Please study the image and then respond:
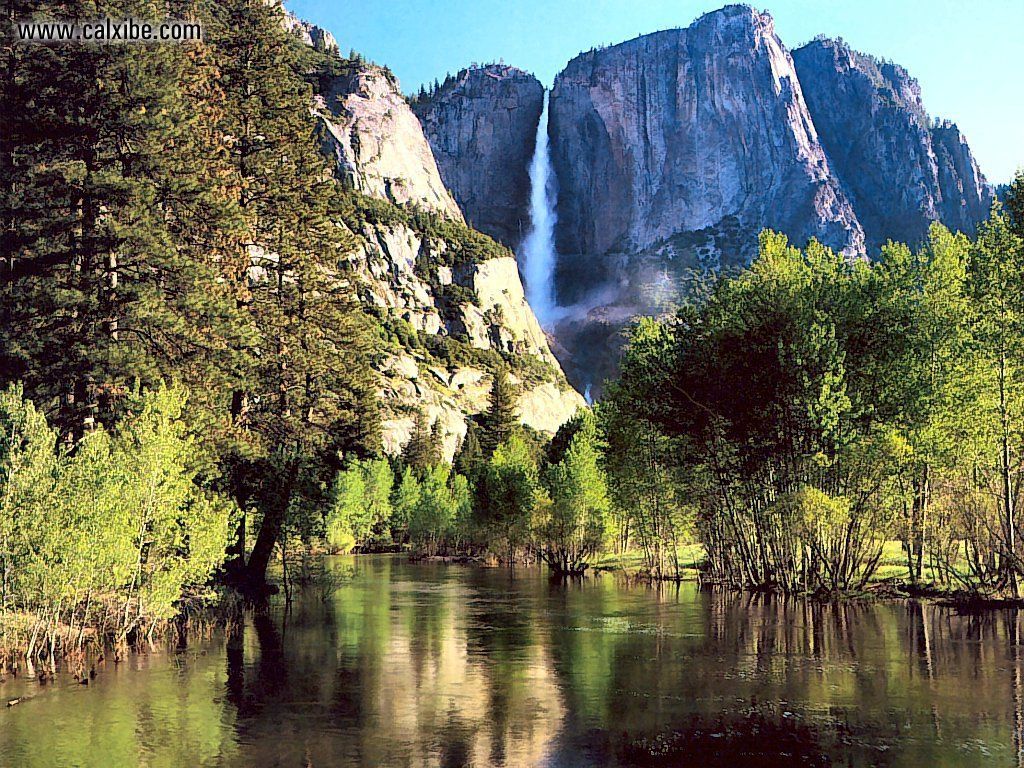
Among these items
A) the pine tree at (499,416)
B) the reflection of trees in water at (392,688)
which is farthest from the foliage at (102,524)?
the pine tree at (499,416)

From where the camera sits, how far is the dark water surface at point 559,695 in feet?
65.7

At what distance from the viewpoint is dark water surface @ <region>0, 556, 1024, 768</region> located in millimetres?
20016

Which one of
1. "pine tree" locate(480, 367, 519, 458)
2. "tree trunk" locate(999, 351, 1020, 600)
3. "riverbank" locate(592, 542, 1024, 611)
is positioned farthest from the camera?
"pine tree" locate(480, 367, 519, 458)

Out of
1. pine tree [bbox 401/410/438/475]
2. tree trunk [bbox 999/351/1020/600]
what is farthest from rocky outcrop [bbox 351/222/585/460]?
tree trunk [bbox 999/351/1020/600]

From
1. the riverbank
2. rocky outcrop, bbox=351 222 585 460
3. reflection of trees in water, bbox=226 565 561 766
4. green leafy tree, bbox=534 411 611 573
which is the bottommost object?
reflection of trees in water, bbox=226 565 561 766

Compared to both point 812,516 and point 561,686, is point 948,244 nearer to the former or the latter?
point 812,516

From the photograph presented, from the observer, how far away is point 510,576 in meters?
76.1

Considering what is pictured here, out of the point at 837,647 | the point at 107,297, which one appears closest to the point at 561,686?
the point at 837,647

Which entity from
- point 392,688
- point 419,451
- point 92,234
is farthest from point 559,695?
point 419,451

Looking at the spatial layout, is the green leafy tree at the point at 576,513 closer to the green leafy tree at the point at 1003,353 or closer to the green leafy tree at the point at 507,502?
the green leafy tree at the point at 507,502

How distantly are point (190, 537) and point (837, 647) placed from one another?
74.1 ft

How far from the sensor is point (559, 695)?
2612cm

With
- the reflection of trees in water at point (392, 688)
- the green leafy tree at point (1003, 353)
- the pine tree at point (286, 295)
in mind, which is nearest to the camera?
the reflection of trees in water at point (392, 688)

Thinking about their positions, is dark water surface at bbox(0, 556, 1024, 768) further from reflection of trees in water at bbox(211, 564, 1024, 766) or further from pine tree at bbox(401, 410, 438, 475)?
pine tree at bbox(401, 410, 438, 475)
